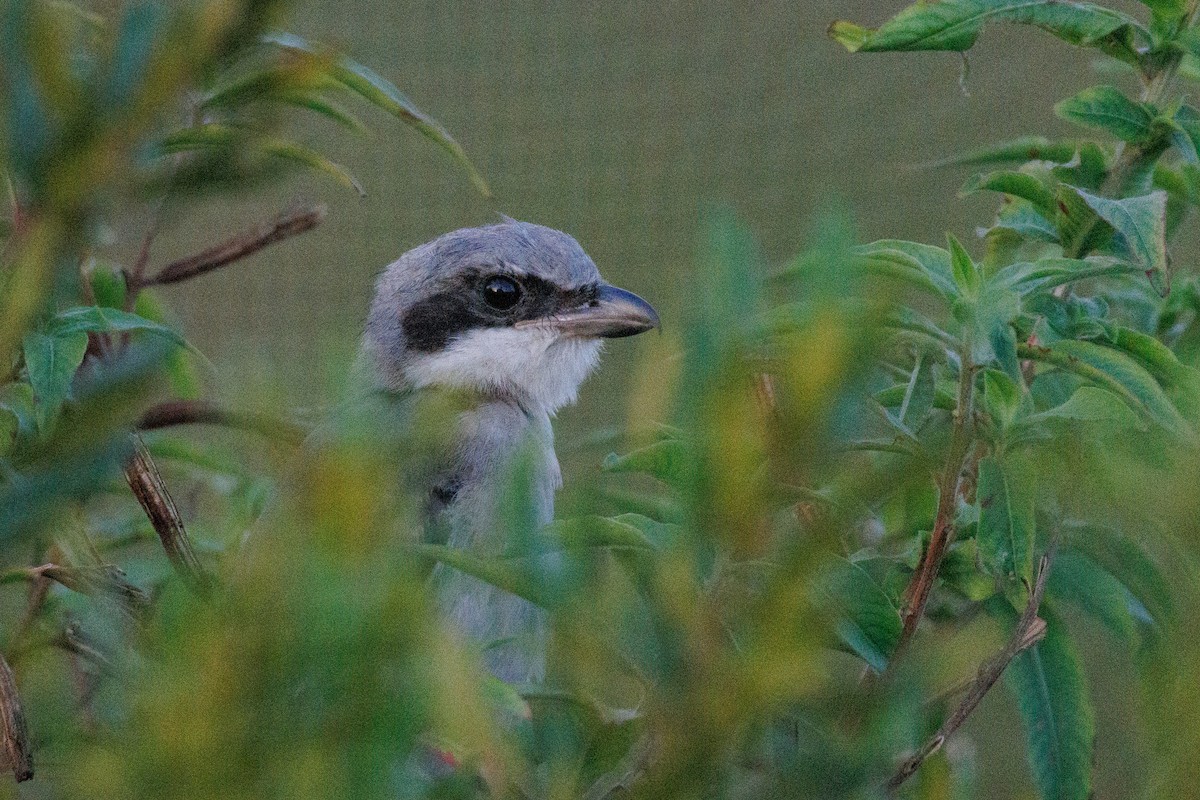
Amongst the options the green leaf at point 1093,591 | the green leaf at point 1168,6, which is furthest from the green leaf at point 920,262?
the green leaf at point 1168,6

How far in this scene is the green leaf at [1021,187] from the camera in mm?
1245

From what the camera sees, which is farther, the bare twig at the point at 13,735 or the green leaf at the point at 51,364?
the green leaf at the point at 51,364

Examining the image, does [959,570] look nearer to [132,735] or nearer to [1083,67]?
[132,735]

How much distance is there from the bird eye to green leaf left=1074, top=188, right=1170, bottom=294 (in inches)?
65.2

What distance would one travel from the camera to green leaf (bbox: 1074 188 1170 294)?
3.51 feet

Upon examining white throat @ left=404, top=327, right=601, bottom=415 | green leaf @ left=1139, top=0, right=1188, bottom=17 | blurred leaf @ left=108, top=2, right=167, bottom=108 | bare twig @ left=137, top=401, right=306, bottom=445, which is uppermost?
blurred leaf @ left=108, top=2, right=167, bottom=108

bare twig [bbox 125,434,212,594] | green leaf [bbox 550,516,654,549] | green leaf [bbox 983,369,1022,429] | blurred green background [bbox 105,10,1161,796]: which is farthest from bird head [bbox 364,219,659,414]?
green leaf [bbox 550,516,654,549]

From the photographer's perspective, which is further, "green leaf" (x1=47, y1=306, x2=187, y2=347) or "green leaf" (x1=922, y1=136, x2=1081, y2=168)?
"green leaf" (x1=922, y1=136, x2=1081, y2=168)

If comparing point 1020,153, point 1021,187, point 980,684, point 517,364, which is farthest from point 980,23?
point 517,364

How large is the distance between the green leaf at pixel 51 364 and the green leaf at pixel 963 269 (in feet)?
2.04

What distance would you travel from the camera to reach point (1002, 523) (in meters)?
0.93

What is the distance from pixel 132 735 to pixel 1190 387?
2.42 ft

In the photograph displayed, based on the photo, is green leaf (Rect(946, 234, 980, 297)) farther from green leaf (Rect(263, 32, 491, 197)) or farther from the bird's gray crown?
the bird's gray crown

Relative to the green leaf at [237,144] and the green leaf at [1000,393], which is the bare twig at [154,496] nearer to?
the green leaf at [237,144]
